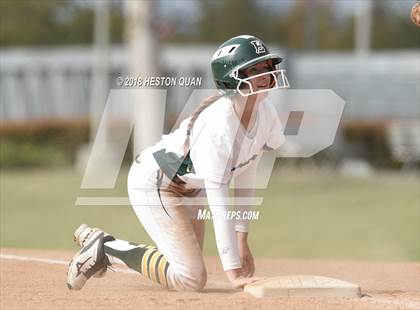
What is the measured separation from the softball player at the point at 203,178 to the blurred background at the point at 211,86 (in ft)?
21.7

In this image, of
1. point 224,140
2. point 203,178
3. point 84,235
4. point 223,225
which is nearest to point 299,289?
point 223,225

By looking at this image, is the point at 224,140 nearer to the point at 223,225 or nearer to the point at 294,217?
the point at 223,225

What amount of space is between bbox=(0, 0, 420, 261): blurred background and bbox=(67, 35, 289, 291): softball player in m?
6.61

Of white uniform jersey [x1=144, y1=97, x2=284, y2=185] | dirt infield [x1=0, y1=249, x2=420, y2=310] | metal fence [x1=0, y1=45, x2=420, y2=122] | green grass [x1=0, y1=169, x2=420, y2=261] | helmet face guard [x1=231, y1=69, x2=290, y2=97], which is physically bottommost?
metal fence [x1=0, y1=45, x2=420, y2=122]

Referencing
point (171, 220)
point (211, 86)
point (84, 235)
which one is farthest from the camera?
point (211, 86)

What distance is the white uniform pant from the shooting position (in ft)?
22.2

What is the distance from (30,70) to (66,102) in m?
1.69

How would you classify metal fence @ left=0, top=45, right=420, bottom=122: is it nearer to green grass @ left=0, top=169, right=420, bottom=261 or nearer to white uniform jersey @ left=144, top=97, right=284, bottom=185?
green grass @ left=0, top=169, right=420, bottom=261

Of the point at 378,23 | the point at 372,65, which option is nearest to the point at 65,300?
the point at 372,65

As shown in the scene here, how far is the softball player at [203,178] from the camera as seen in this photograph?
639cm

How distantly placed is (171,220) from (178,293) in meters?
0.49

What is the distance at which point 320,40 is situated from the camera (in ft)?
167

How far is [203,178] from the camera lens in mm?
6516

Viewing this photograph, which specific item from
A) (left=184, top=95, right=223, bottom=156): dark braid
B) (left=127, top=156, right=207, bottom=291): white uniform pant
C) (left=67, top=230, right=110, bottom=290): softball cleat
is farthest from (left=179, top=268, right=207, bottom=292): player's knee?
(left=184, top=95, right=223, bottom=156): dark braid
